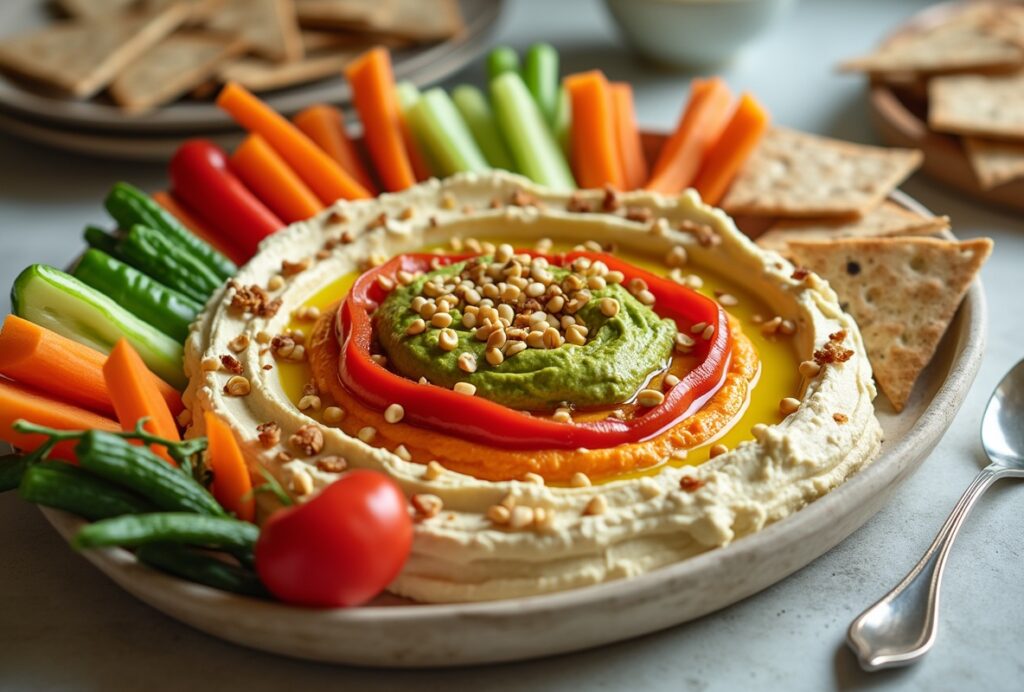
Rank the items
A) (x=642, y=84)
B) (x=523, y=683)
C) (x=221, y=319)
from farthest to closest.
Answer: (x=642, y=84) < (x=221, y=319) < (x=523, y=683)

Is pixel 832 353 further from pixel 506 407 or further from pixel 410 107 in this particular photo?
pixel 410 107

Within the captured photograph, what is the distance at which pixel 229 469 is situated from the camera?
3766mm

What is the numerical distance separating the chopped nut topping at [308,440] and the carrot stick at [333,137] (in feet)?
8.82

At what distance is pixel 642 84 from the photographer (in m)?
8.41

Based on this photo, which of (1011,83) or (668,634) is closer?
(668,634)

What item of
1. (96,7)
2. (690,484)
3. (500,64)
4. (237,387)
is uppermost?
(96,7)

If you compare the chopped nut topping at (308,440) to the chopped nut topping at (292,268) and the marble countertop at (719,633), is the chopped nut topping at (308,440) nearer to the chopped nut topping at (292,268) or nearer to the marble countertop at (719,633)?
the marble countertop at (719,633)

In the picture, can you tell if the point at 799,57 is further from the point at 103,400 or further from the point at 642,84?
the point at 103,400

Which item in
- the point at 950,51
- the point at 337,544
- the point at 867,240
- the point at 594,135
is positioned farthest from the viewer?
the point at 950,51

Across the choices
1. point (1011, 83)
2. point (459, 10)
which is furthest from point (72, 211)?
point (1011, 83)

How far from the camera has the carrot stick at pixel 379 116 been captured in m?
6.20

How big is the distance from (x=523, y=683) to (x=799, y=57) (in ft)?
22.5

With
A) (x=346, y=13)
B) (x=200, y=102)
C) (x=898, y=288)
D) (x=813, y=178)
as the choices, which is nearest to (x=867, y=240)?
(x=898, y=288)

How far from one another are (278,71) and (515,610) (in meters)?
5.44
